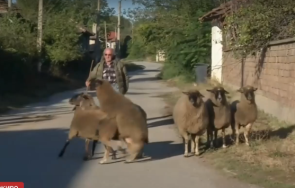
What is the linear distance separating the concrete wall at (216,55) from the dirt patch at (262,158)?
51.7ft

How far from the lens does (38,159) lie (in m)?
11.0

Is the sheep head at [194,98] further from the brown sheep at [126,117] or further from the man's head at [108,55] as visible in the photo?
the man's head at [108,55]

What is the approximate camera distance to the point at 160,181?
911 centimetres

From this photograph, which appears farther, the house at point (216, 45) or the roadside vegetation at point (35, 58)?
the house at point (216, 45)

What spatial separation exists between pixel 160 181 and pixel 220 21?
1951 centimetres

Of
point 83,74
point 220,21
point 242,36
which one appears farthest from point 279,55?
point 83,74

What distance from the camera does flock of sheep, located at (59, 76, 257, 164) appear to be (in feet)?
34.0

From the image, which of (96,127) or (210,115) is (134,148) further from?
(210,115)

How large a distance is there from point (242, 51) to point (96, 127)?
990 centimetres

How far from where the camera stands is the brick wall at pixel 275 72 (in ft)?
48.6

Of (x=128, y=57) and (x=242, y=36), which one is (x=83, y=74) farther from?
(x=128, y=57)

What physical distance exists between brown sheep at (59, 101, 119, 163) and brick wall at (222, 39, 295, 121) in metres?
5.58

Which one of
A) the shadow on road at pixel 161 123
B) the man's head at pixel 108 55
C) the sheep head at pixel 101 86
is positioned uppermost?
the man's head at pixel 108 55

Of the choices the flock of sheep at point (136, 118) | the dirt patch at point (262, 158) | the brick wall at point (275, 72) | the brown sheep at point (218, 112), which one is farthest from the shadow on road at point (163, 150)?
the brick wall at point (275, 72)
